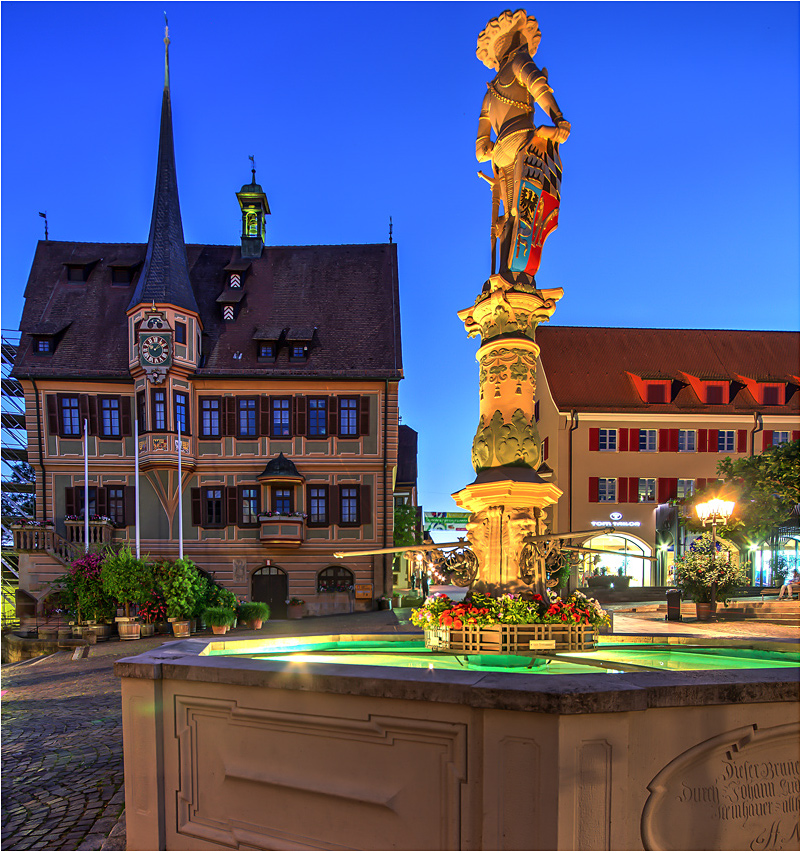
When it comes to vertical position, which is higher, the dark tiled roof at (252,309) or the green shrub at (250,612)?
the dark tiled roof at (252,309)

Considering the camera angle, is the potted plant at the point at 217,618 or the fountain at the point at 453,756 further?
the potted plant at the point at 217,618

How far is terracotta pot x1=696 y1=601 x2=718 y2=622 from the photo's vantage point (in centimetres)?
2036

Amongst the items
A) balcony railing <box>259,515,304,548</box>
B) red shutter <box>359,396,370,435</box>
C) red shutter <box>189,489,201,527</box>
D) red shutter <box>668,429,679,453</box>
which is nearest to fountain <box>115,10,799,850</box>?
balcony railing <box>259,515,304,548</box>

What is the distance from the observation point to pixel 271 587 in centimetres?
2773

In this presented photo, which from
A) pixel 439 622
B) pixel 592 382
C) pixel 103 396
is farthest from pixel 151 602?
pixel 592 382

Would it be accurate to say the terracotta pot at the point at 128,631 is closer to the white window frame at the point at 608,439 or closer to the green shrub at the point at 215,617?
the green shrub at the point at 215,617

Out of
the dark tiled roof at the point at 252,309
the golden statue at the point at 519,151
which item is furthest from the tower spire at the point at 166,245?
the golden statue at the point at 519,151

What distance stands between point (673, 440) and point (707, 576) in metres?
16.2

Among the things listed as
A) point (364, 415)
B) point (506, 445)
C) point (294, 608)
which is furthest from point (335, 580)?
point (506, 445)

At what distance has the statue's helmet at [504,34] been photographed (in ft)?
23.4

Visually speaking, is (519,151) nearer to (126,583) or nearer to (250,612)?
(126,583)

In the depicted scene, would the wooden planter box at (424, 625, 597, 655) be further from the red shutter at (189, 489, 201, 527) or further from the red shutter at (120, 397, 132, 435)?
the red shutter at (120, 397, 132, 435)

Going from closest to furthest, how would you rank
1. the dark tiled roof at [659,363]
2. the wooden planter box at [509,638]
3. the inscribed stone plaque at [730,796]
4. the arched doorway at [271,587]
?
the inscribed stone plaque at [730,796] < the wooden planter box at [509,638] < the arched doorway at [271,587] < the dark tiled roof at [659,363]

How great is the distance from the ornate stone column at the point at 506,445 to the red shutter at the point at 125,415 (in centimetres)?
2402
